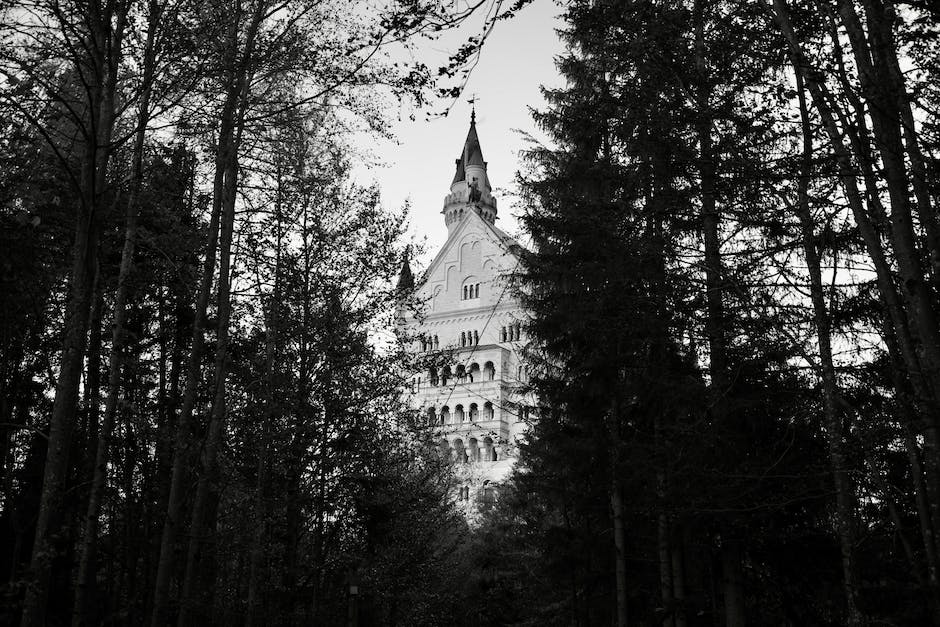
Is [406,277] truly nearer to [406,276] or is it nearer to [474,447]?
[406,276]

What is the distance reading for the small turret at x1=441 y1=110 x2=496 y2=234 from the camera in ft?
228

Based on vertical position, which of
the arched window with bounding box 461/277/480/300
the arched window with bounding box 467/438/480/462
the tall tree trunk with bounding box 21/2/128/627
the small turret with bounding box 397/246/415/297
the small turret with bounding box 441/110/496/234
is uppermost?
the small turret with bounding box 441/110/496/234

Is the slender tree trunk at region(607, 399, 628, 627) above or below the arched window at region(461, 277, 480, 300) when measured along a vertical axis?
below

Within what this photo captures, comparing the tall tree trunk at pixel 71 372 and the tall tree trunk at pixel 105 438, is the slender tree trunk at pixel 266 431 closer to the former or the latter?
the tall tree trunk at pixel 105 438

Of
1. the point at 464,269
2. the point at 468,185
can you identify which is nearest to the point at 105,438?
the point at 464,269

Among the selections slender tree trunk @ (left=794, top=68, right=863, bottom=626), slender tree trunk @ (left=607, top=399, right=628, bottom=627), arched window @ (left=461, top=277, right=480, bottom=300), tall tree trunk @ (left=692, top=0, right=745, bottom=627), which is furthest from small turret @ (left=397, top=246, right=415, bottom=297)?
arched window @ (left=461, top=277, right=480, bottom=300)

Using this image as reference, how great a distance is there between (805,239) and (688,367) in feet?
15.9

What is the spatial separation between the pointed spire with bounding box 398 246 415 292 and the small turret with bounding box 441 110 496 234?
5095cm

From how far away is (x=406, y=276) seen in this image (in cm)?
1725

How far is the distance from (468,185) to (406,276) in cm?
5355

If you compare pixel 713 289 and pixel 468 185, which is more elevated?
pixel 468 185

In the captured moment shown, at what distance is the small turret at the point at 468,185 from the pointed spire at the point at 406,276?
2006 inches

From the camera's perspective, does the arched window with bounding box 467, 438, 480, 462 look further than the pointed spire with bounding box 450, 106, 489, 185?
No

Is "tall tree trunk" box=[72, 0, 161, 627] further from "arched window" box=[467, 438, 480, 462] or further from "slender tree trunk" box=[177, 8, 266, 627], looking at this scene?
"arched window" box=[467, 438, 480, 462]
